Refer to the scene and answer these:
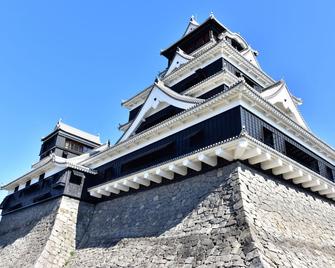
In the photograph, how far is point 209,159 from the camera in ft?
35.2

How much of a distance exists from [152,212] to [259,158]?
15.8 ft

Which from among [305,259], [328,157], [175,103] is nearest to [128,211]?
[175,103]

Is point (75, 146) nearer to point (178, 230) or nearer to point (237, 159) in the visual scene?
point (178, 230)

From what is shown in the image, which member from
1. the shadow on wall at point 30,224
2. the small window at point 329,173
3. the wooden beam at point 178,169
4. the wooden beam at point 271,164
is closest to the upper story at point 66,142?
the shadow on wall at point 30,224

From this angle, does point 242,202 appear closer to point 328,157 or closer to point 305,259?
point 305,259

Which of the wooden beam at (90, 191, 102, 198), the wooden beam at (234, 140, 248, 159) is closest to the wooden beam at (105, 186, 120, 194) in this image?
the wooden beam at (90, 191, 102, 198)

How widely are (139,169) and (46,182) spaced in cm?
732

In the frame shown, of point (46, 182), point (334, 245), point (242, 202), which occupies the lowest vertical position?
point (334, 245)

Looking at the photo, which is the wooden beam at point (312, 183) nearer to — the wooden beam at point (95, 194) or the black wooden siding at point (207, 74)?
the black wooden siding at point (207, 74)

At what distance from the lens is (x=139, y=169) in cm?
1377

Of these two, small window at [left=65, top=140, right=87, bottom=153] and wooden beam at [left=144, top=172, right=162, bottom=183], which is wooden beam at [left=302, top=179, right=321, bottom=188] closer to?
wooden beam at [left=144, top=172, right=162, bottom=183]

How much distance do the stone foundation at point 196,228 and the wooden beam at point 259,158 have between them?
33cm

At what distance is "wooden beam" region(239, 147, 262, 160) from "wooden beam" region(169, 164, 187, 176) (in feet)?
8.22

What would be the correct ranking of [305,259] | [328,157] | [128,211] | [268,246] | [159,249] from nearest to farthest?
1. [268,246]
2. [305,259]
3. [159,249]
4. [128,211]
5. [328,157]
